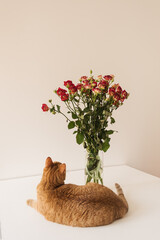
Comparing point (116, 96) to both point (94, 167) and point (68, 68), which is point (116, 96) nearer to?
point (94, 167)

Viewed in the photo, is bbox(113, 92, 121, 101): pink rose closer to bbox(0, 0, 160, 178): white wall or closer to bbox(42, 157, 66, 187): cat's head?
bbox(42, 157, 66, 187): cat's head

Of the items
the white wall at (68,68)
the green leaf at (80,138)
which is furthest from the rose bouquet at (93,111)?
the white wall at (68,68)

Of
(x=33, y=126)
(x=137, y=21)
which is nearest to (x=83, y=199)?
(x=33, y=126)

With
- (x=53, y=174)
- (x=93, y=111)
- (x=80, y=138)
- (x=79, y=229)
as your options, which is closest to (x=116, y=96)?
(x=93, y=111)

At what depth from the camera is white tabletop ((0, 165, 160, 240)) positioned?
2.51 ft

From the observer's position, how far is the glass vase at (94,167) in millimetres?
1067

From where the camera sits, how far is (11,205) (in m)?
0.99

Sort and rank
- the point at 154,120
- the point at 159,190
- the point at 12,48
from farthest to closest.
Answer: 1. the point at 154,120
2. the point at 12,48
3. the point at 159,190

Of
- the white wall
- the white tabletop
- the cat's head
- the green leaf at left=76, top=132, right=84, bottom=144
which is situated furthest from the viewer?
the white wall

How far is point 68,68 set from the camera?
1.42 meters

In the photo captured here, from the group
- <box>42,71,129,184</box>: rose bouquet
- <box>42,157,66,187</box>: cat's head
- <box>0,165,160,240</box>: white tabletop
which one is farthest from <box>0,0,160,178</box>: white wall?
<box>42,157,66,187</box>: cat's head

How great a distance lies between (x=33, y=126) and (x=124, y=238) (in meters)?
0.80

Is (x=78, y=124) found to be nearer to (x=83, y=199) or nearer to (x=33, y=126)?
(x=83, y=199)

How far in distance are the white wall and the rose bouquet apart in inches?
15.0
